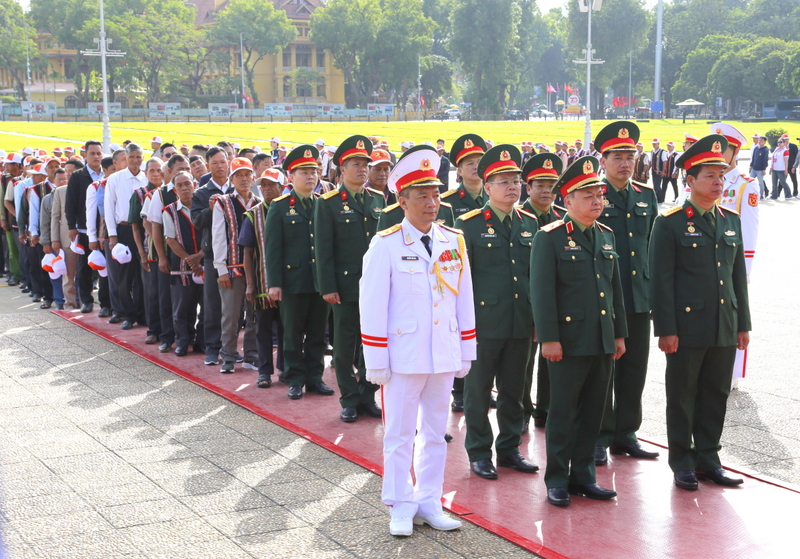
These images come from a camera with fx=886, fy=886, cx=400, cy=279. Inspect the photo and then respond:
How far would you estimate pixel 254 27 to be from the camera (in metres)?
94.6

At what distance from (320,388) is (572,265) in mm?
3309

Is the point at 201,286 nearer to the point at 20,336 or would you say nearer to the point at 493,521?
the point at 20,336

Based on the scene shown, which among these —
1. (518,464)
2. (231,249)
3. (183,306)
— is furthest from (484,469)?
(183,306)

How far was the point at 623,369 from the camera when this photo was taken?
6047 millimetres

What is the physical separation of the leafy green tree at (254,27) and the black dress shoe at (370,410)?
9237 centimetres

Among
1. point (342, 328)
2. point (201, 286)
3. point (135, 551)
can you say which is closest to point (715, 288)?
point (342, 328)

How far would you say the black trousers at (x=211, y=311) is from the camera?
8.86 meters

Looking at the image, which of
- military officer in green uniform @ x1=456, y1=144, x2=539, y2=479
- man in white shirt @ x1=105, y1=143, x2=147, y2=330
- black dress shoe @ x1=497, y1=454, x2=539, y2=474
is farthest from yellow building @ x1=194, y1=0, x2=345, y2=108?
black dress shoe @ x1=497, y1=454, x2=539, y2=474

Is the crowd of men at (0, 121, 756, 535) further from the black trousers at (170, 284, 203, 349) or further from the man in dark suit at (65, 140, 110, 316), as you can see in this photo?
the man in dark suit at (65, 140, 110, 316)

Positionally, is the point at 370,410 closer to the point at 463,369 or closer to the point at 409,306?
the point at 463,369

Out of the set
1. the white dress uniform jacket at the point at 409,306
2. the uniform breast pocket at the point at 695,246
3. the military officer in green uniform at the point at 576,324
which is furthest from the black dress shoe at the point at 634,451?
the white dress uniform jacket at the point at 409,306

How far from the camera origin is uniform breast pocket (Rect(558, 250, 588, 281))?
17.1 ft

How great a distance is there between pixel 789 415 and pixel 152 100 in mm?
87398

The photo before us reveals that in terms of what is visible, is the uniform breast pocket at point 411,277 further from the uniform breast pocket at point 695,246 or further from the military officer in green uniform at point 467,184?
the military officer in green uniform at point 467,184
